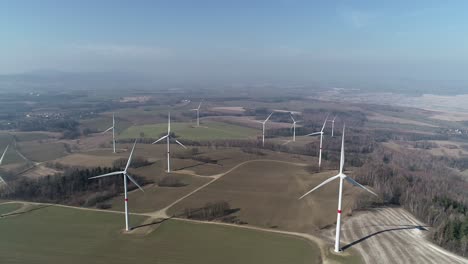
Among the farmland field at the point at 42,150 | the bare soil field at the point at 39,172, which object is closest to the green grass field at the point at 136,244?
the bare soil field at the point at 39,172

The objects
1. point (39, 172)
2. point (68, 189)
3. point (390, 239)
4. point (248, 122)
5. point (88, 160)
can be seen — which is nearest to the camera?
point (390, 239)

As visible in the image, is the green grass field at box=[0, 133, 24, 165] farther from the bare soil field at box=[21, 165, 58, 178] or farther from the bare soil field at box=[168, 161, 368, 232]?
the bare soil field at box=[168, 161, 368, 232]

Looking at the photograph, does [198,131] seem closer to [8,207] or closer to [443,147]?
[8,207]

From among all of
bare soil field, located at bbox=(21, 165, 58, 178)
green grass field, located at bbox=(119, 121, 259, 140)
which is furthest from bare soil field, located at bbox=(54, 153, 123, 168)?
green grass field, located at bbox=(119, 121, 259, 140)

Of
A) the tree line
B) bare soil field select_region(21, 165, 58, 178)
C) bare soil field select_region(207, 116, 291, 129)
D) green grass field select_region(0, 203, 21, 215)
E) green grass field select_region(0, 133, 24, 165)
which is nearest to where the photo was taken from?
green grass field select_region(0, 203, 21, 215)

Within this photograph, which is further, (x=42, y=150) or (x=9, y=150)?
(x=42, y=150)

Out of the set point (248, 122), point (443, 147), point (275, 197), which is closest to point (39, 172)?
point (275, 197)
